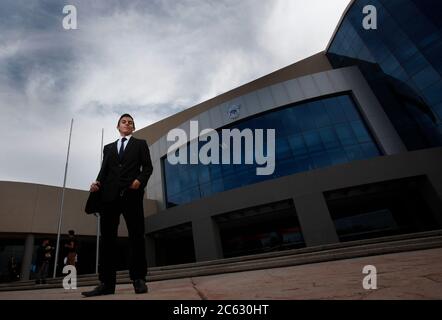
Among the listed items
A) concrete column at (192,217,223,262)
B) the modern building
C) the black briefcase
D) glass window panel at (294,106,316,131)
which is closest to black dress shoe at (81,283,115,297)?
the black briefcase

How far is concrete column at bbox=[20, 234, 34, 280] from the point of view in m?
13.8

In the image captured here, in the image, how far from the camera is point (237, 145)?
16062 mm

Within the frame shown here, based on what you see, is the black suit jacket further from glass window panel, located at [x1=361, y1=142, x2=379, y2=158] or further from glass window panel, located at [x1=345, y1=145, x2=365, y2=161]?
glass window panel, located at [x1=361, y1=142, x2=379, y2=158]

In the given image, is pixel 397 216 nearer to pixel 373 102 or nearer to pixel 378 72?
pixel 373 102

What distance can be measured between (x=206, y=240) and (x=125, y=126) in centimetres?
1141

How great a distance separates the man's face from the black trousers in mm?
779

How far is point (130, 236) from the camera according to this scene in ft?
8.47

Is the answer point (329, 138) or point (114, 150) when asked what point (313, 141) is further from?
point (114, 150)

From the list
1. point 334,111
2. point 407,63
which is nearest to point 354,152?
point 334,111

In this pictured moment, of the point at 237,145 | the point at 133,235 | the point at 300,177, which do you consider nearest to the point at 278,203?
Answer: the point at 300,177

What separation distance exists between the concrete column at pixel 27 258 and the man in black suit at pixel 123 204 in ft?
51.3

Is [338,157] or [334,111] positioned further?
[334,111]

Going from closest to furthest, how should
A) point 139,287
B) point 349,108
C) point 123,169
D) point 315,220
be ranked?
point 139,287, point 123,169, point 315,220, point 349,108
